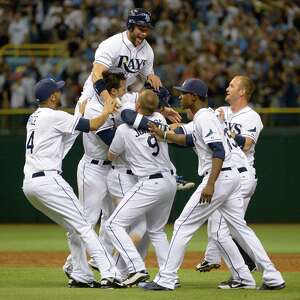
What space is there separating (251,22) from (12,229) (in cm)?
729

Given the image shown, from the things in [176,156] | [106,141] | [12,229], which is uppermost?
[106,141]

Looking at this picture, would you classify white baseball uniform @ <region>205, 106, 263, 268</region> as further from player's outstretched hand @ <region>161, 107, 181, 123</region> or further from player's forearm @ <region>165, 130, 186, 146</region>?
player's forearm @ <region>165, 130, 186, 146</region>

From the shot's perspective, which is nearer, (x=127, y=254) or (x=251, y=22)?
(x=127, y=254)

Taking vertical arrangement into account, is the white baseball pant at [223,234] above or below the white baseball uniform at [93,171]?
below

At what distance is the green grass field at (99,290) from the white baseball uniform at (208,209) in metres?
0.23

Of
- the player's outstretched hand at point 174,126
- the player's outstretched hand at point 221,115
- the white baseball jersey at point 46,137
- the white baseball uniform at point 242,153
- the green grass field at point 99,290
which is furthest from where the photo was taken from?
the white baseball uniform at point 242,153

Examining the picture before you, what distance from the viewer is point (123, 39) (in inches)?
420

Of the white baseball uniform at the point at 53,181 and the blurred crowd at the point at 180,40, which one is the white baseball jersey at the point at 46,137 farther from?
the blurred crowd at the point at 180,40

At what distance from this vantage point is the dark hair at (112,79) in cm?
1019

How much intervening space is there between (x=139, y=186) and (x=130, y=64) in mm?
1545

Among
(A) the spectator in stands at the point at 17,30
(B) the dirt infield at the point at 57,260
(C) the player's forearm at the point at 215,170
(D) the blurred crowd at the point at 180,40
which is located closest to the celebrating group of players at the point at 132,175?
(C) the player's forearm at the point at 215,170

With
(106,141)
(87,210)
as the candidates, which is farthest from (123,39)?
(87,210)

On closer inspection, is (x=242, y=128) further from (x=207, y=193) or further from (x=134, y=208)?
(x=207, y=193)

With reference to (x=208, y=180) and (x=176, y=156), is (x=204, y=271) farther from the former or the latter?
(x=176, y=156)
